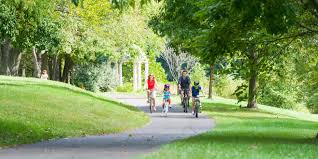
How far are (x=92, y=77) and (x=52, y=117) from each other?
139 feet

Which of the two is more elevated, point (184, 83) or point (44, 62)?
point (44, 62)

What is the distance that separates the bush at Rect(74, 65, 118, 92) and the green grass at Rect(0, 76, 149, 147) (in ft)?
109

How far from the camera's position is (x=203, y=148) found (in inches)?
571

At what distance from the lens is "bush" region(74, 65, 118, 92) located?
64.2 meters

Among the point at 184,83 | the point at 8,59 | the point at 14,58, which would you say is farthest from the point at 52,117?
the point at 14,58

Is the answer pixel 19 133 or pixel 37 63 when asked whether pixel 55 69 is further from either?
pixel 19 133

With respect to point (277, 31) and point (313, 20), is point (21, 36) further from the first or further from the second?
point (277, 31)

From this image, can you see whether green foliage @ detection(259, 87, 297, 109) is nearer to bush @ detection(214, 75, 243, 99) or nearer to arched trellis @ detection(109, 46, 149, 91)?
bush @ detection(214, 75, 243, 99)

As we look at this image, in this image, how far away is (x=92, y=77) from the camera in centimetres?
6444

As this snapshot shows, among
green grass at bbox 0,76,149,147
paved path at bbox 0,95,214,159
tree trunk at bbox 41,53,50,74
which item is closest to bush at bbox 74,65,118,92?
tree trunk at bbox 41,53,50,74

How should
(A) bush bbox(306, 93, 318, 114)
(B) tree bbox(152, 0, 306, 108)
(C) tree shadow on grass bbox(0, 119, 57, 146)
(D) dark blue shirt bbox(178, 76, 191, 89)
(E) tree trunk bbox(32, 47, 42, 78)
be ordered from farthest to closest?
(A) bush bbox(306, 93, 318, 114)
(E) tree trunk bbox(32, 47, 42, 78)
(D) dark blue shirt bbox(178, 76, 191, 89)
(C) tree shadow on grass bbox(0, 119, 57, 146)
(B) tree bbox(152, 0, 306, 108)

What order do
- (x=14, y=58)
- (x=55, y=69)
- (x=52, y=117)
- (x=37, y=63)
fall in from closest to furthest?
(x=52, y=117) → (x=14, y=58) → (x=37, y=63) → (x=55, y=69)

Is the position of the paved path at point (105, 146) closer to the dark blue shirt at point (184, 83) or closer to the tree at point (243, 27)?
the tree at point (243, 27)

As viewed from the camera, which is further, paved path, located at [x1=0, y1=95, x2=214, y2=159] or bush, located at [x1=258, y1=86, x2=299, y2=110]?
bush, located at [x1=258, y1=86, x2=299, y2=110]
